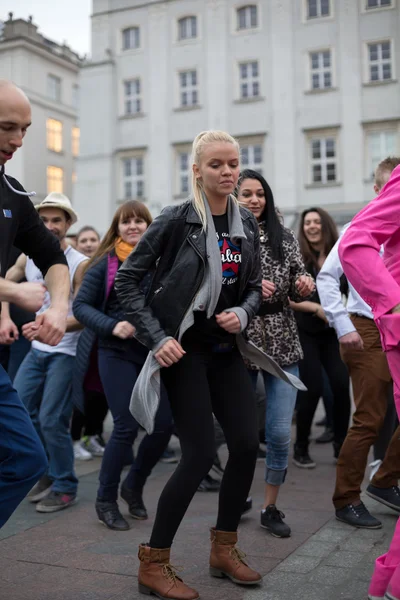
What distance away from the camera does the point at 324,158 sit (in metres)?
32.2

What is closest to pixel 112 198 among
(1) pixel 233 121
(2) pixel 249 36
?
(1) pixel 233 121

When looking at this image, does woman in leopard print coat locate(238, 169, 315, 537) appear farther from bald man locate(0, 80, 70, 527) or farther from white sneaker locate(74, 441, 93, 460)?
white sneaker locate(74, 441, 93, 460)

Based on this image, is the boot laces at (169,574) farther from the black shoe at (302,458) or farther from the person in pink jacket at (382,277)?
the black shoe at (302,458)

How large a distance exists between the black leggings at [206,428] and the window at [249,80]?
3081 cm

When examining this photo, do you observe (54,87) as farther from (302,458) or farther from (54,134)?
(302,458)

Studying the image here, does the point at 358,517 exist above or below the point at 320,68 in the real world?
below

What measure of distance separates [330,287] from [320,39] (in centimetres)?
2941

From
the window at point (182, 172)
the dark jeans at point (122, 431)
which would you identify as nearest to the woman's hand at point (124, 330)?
the dark jeans at point (122, 431)

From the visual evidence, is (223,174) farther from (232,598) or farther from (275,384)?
(232,598)

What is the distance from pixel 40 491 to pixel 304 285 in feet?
8.01

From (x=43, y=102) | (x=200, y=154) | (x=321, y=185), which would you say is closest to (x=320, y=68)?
(x=321, y=185)

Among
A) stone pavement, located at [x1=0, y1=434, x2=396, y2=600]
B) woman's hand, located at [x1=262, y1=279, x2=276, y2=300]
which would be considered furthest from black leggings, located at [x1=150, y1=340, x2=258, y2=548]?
woman's hand, located at [x1=262, y1=279, x2=276, y2=300]

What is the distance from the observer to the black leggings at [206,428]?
357cm

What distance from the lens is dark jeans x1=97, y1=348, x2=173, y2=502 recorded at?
16.1 feet
